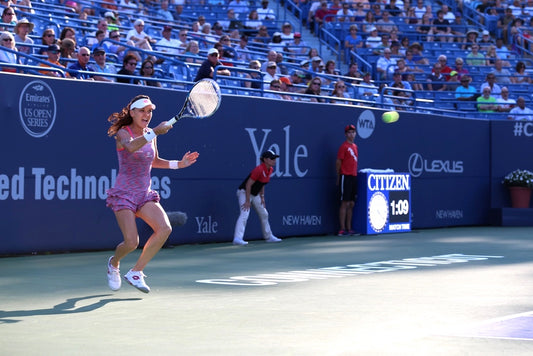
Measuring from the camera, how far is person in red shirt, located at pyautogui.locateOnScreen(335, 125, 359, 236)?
62.6 feet

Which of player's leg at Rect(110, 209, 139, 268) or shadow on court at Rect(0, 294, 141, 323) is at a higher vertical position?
player's leg at Rect(110, 209, 139, 268)

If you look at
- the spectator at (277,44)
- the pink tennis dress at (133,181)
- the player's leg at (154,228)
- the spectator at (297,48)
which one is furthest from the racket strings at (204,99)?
the spectator at (297,48)

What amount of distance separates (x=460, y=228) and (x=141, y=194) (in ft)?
47.8

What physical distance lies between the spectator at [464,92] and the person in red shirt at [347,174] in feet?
23.9

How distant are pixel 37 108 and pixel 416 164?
34.8 feet

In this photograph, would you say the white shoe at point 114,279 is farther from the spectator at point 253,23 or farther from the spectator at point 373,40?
the spectator at point 373,40

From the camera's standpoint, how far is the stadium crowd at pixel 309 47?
1781cm

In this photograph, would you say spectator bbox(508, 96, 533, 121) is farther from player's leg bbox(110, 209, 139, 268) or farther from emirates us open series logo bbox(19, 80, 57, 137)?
player's leg bbox(110, 209, 139, 268)

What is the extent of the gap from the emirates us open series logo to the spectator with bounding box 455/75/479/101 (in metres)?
14.1

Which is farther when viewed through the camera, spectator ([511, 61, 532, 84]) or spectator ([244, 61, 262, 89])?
spectator ([511, 61, 532, 84])

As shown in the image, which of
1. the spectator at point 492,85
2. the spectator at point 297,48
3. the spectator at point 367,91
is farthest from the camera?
the spectator at point 297,48

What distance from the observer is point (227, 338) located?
7.01 metres

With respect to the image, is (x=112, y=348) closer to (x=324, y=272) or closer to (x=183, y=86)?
(x=324, y=272)

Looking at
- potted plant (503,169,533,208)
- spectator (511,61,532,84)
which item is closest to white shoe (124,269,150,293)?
potted plant (503,169,533,208)
